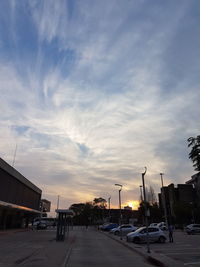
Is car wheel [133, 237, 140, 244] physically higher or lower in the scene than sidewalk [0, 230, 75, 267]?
higher

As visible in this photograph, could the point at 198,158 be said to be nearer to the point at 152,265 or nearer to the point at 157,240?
the point at 152,265

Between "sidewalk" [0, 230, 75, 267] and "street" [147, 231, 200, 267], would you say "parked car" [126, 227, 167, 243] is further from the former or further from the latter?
"sidewalk" [0, 230, 75, 267]

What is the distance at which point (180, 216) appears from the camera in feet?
233

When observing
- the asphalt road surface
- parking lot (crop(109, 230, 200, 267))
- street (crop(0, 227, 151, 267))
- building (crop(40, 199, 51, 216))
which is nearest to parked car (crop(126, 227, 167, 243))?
parking lot (crop(109, 230, 200, 267))

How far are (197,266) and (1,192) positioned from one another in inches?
1221

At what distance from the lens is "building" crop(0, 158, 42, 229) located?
1490 inches

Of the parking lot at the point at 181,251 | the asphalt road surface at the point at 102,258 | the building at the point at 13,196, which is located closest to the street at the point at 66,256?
the asphalt road surface at the point at 102,258

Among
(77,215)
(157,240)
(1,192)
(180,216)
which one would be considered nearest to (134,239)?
(157,240)

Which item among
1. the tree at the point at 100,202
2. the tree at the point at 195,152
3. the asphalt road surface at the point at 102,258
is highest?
the tree at the point at 100,202

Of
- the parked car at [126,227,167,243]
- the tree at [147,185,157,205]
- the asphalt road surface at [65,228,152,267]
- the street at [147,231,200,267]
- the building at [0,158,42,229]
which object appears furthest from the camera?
the tree at [147,185,157,205]

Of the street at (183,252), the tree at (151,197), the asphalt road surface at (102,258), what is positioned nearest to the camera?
the asphalt road surface at (102,258)

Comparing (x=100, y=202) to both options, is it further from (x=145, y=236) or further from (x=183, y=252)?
(x=183, y=252)

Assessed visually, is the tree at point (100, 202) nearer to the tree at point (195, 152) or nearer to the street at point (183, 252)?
the street at point (183, 252)

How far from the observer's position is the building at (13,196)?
37.8m
